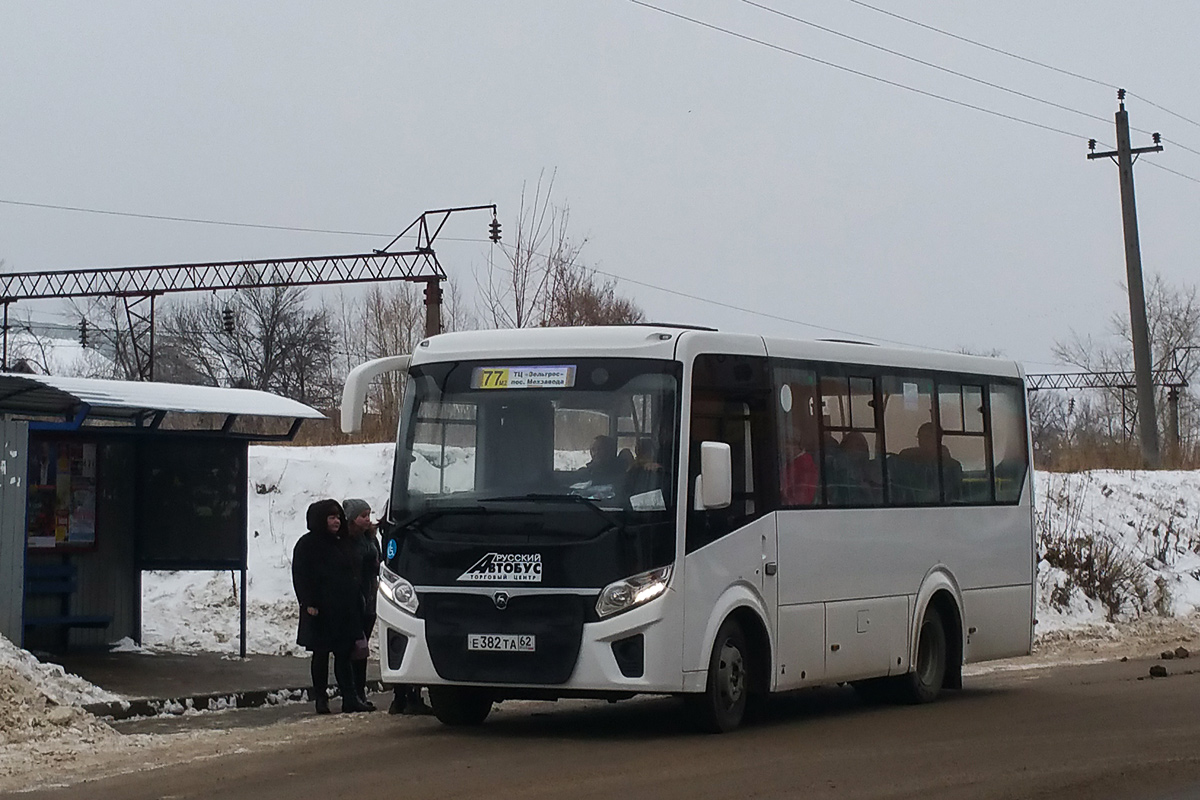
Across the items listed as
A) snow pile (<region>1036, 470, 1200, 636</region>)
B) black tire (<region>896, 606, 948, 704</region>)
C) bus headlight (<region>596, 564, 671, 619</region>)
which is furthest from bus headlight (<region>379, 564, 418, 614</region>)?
snow pile (<region>1036, 470, 1200, 636</region>)

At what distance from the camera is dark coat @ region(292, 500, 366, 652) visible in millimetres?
14359

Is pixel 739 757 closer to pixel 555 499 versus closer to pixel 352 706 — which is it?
pixel 555 499

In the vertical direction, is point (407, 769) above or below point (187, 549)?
below

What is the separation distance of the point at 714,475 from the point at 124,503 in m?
8.88

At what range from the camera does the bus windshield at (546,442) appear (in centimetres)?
1212

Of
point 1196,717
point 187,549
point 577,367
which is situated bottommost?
point 1196,717

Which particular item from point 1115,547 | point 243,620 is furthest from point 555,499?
point 1115,547

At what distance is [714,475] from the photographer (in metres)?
12.0

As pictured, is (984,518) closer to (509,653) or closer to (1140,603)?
(509,653)

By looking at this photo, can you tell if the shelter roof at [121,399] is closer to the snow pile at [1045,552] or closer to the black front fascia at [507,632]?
the snow pile at [1045,552]

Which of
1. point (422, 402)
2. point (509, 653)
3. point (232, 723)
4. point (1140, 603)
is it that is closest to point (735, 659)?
point (509, 653)

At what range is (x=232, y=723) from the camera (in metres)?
13.8

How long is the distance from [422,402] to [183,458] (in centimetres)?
661

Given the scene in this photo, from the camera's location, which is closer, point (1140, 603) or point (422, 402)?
point (422, 402)
